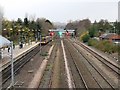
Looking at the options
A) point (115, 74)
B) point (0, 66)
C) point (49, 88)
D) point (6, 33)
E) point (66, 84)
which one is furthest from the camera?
point (6, 33)

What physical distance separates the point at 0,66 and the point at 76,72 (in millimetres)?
8010

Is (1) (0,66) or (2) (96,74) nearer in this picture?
(2) (96,74)

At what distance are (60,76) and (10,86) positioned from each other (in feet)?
21.6

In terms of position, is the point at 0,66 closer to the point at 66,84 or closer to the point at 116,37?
the point at 66,84

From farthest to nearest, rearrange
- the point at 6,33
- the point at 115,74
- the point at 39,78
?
the point at 6,33
the point at 115,74
the point at 39,78

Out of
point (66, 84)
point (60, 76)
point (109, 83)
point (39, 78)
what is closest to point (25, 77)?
point (39, 78)

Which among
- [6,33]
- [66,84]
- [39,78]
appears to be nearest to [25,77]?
[39,78]

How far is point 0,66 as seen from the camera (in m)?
32.1

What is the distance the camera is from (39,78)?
25.9 metres

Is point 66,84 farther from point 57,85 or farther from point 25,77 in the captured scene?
point 25,77

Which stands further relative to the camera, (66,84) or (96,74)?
(96,74)

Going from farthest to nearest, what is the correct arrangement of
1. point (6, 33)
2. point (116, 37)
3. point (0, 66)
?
point (116, 37) < point (6, 33) < point (0, 66)

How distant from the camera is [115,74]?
28469 mm

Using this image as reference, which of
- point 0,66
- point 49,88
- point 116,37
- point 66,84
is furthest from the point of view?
point 116,37
